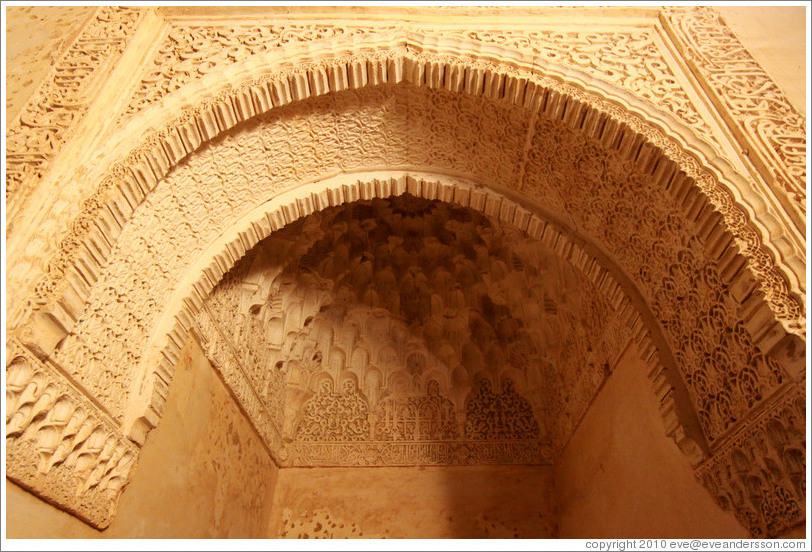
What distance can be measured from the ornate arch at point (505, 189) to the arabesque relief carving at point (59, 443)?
2.9 inches

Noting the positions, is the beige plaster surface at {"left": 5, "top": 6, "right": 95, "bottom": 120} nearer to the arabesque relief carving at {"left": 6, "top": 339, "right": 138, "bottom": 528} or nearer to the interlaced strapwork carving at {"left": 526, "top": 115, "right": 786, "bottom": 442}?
the arabesque relief carving at {"left": 6, "top": 339, "right": 138, "bottom": 528}

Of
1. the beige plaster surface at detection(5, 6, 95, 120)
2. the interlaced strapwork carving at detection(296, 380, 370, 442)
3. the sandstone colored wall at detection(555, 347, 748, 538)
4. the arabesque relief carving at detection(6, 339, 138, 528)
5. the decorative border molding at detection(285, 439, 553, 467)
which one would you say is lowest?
the arabesque relief carving at detection(6, 339, 138, 528)

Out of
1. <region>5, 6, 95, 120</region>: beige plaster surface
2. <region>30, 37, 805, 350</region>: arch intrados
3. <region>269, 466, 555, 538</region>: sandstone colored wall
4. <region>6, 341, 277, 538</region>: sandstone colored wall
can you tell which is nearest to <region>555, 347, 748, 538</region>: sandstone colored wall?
<region>269, 466, 555, 538</region>: sandstone colored wall

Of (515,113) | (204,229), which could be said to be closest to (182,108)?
(204,229)

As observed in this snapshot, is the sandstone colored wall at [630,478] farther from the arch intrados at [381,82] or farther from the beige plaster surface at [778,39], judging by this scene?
the beige plaster surface at [778,39]

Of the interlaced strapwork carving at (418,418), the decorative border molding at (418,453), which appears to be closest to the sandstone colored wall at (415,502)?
the decorative border molding at (418,453)

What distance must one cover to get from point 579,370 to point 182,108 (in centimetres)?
282

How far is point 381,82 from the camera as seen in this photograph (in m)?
2.73

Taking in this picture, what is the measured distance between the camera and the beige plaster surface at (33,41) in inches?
93.3

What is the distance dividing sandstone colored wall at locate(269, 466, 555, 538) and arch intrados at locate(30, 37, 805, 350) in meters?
2.72

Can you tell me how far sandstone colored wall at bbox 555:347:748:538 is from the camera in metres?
2.36

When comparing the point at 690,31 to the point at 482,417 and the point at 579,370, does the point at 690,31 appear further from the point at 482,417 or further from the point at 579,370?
the point at 482,417

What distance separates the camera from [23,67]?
248cm

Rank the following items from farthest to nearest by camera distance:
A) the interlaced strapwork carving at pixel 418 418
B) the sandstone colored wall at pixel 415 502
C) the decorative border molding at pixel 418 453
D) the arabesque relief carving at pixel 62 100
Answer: the interlaced strapwork carving at pixel 418 418 < the decorative border molding at pixel 418 453 < the sandstone colored wall at pixel 415 502 < the arabesque relief carving at pixel 62 100
